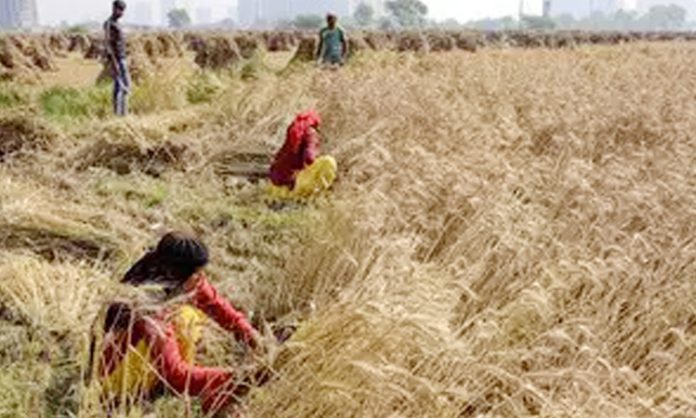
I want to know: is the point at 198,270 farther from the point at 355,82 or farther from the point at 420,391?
the point at 355,82

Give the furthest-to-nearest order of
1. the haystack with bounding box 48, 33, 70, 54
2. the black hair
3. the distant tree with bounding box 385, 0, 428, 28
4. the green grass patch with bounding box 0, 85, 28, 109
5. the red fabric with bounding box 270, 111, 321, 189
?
1. the distant tree with bounding box 385, 0, 428, 28
2. the haystack with bounding box 48, 33, 70, 54
3. the green grass patch with bounding box 0, 85, 28, 109
4. the red fabric with bounding box 270, 111, 321, 189
5. the black hair

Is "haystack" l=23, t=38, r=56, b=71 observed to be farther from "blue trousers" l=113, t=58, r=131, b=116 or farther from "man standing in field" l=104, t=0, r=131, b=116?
"blue trousers" l=113, t=58, r=131, b=116

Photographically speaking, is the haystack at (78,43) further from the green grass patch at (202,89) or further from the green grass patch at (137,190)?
the green grass patch at (137,190)

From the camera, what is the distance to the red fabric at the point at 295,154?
6289 millimetres

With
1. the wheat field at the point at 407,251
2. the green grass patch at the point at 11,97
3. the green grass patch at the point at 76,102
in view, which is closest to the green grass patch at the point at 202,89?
the green grass patch at the point at 76,102

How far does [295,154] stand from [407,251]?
2580mm

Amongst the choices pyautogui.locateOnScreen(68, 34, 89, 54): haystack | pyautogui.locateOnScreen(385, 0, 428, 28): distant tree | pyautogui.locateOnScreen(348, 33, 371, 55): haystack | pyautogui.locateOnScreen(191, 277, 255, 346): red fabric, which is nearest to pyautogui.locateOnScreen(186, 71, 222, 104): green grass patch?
pyautogui.locateOnScreen(348, 33, 371, 55): haystack

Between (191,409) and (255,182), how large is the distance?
3951 mm

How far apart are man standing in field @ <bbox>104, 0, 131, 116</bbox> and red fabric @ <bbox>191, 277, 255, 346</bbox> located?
6.64 metres

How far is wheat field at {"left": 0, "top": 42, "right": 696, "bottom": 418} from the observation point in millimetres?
2908

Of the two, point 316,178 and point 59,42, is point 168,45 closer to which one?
point 59,42

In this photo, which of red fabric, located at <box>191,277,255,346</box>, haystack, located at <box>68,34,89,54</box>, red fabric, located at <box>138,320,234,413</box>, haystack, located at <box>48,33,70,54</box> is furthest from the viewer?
haystack, located at <box>68,34,89,54</box>

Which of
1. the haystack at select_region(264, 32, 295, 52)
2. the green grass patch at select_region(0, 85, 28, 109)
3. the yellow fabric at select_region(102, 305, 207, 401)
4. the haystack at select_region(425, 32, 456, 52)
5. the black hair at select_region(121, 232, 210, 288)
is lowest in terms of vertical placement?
the haystack at select_region(264, 32, 295, 52)

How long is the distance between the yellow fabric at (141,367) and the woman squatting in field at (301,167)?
2935 mm
